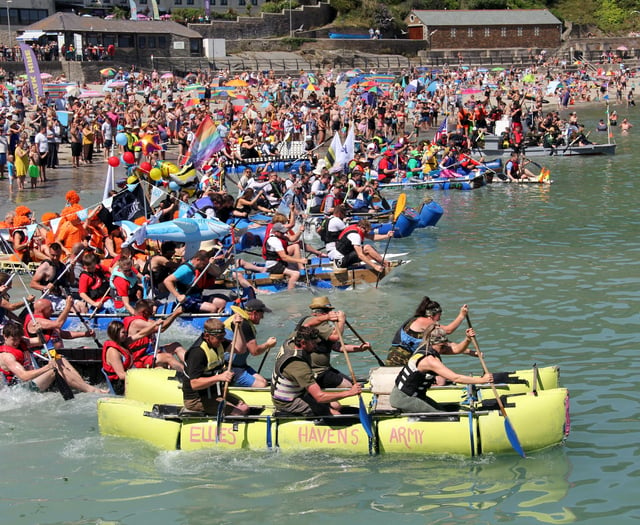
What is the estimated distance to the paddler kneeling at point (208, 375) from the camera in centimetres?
1086

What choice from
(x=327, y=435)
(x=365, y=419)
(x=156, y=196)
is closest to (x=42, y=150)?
(x=156, y=196)

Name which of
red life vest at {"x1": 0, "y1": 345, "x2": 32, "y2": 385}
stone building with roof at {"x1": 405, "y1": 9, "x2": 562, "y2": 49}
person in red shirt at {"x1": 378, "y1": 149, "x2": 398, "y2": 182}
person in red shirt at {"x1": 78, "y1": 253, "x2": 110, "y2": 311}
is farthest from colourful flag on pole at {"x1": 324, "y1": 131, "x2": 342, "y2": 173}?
stone building with roof at {"x1": 405, "y1": 9, "x2": 562, "y2": 49}

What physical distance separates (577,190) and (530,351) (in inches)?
660

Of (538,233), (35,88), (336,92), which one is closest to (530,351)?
→ (538,233)

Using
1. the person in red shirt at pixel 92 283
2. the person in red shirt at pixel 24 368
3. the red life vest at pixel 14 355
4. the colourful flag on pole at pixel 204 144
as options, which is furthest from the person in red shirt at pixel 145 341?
the colourful flag on pole at pixel 204 144

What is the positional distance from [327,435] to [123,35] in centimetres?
5841

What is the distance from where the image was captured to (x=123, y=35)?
6506 centimetres

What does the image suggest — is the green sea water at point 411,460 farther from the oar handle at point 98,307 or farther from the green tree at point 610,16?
the green tree at point 610,16

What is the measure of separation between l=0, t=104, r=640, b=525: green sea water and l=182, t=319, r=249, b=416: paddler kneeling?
0.56 m

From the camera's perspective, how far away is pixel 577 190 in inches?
1187

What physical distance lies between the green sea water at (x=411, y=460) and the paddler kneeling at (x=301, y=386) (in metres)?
0.54

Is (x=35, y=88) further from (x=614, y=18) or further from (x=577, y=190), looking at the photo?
(x=614, y=18)

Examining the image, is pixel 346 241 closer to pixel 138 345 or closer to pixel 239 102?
pixel 138 345

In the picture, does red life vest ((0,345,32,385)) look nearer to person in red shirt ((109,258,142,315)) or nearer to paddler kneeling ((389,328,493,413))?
person in red shirt ((109,258,142,315))
